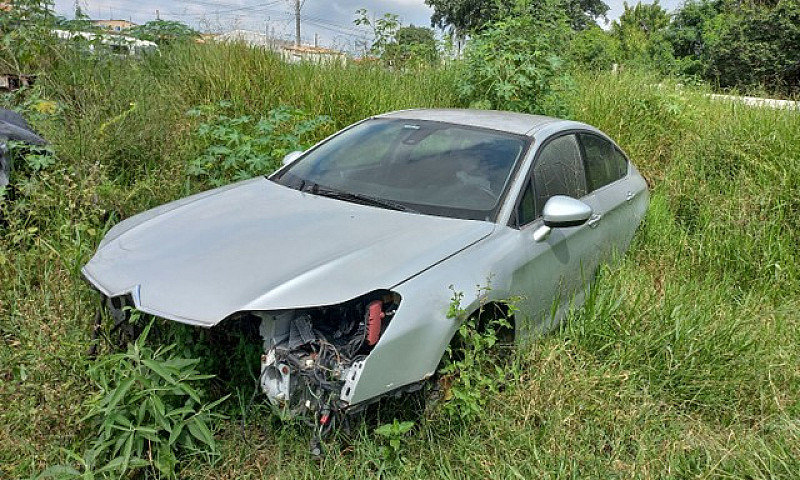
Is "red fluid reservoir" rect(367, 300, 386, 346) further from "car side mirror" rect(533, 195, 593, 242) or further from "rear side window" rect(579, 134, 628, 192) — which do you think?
"rear side window" rect(579, 134, 628, 192)

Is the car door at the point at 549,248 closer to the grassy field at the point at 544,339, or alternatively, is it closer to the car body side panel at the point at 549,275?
the car body side panel at the point at 549,275

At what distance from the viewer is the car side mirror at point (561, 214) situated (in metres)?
3.09

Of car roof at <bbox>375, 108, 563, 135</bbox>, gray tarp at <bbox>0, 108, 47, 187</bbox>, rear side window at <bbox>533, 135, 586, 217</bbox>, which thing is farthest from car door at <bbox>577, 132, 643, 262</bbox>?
gray tarp at <bbox>0, 108, 47, 187</bbox>

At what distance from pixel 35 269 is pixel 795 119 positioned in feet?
23.6

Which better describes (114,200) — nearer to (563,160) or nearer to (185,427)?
(185,427)

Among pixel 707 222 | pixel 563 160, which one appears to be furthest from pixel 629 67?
pixel 563 160

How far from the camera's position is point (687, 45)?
30578mm

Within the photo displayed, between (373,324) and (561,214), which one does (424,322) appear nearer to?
(373,324)

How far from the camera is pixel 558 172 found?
363 centimetres

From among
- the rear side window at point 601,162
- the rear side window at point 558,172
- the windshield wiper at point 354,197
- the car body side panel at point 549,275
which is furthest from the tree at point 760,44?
the windshield wiper at point 354,197

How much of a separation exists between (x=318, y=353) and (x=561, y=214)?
1492 mm

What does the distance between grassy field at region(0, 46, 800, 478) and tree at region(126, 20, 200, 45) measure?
1.95 feet

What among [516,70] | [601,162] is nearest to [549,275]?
[601,162]

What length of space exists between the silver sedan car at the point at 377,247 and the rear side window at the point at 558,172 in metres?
0.01
